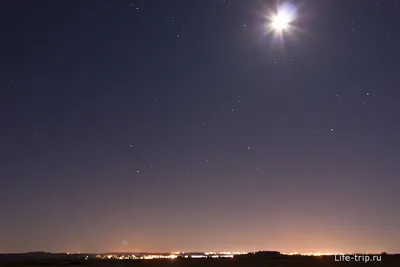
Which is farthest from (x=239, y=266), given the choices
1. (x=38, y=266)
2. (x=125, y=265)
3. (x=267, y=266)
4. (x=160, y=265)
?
(x=38, y=266)

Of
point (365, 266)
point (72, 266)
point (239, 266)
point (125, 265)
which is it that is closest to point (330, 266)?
point (365, 266)

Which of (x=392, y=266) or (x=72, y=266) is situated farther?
(x=72, y=266)

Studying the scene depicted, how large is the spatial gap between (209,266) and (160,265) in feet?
24.9

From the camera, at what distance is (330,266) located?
7275cm

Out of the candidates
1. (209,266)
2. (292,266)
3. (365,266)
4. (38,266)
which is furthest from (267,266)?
(38,266)

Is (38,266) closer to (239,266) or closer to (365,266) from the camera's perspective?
(239,266)

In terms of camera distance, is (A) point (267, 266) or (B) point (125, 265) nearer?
(A) point (267, 266)

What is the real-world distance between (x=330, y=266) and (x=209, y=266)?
56.5ft

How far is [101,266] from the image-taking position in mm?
75562

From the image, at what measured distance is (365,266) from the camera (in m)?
72.7

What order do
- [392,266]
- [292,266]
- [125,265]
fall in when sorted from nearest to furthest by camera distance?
[392,266] → [292,266] → [125,265]

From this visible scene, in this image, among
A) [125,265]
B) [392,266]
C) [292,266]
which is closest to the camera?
[392,266]

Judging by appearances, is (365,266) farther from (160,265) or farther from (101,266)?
(101,266)

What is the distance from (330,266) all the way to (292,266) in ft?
17.4
